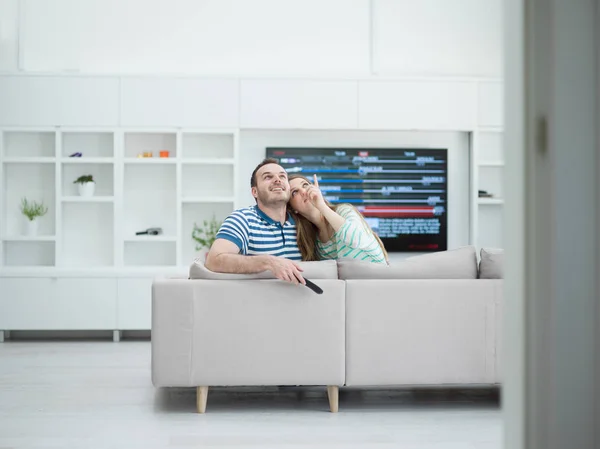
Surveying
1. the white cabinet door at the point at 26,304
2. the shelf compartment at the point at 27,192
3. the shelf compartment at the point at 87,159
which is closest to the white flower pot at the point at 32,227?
the shelf compartment at the point at 27,192

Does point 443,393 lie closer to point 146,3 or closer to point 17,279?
point 17,279

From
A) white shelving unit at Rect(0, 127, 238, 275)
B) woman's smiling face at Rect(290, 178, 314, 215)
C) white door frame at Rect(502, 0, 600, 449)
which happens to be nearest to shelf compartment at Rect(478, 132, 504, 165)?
white shelving unit at Rect(0, 127, 238, 275)

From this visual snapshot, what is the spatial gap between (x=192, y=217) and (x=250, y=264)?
2.92 meters

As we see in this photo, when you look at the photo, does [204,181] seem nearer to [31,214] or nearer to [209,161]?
[209,161]

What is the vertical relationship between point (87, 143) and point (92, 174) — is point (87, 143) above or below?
above

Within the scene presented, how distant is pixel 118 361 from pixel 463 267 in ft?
7.81

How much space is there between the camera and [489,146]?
6094 millimetres

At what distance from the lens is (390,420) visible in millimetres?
3082

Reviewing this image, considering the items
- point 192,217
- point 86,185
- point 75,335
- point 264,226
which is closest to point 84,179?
point 86,185

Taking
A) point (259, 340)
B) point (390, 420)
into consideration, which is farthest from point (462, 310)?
point (259, 340)

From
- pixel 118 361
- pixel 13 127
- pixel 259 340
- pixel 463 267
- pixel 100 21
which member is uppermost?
pixel 100 21

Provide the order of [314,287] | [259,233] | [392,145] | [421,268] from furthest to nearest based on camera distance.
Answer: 1. [392,145]
2. [259,233]
3. [421,268]
4. [314,287]

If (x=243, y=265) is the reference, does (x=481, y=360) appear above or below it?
below

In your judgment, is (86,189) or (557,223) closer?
(557,223)
